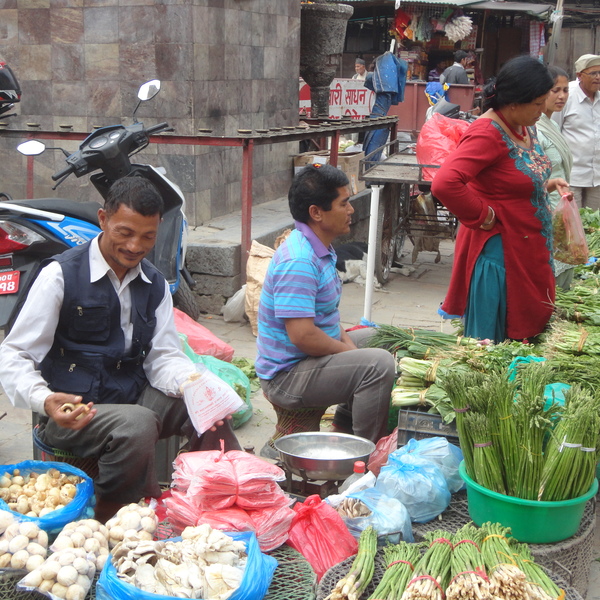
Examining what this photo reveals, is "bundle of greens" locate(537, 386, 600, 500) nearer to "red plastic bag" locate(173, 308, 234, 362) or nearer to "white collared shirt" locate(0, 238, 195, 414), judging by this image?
"white collared shirt" locate(0, 238, 195, 414)

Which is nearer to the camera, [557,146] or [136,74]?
[557,146]

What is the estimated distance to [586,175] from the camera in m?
6.90

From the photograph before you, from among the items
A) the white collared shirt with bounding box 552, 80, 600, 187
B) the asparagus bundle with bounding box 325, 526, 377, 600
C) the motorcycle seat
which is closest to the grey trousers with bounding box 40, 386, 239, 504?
the asparagus bundle with bounding box 325, 526, 377, 600

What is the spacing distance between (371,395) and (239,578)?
1275 mm

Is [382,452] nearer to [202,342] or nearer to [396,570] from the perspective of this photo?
[396,570]

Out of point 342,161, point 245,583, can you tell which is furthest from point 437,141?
point 245,583

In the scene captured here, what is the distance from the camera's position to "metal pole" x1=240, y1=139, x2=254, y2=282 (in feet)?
20.3

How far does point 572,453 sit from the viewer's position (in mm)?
2680

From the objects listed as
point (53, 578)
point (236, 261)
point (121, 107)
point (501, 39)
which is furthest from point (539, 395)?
point (501, 39)

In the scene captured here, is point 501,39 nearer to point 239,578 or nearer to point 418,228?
point 418,228

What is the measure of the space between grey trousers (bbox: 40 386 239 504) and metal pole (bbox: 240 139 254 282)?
3417 millimetres

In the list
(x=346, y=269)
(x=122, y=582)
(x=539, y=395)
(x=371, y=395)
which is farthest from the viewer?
(x=346, y=269)

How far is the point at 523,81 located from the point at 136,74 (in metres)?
4.62

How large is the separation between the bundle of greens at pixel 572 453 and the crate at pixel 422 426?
68 centimetres
